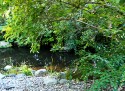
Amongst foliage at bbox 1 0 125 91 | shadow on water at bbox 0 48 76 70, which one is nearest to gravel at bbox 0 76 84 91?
foliage at bbox 1 0 125 91

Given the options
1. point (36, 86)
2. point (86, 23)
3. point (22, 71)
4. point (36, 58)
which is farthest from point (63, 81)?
point (36, 58)

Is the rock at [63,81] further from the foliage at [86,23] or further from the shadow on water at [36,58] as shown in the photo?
the shadow on water at [36,58]

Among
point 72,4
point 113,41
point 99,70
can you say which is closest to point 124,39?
point 113,41

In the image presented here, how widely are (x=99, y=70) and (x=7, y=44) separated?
22.5ft

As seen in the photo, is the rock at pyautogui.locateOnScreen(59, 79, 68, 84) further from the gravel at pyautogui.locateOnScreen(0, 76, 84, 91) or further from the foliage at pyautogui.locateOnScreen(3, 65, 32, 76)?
the foliage at pyautogui.locateOnScreen(3, 65, 32, 76)

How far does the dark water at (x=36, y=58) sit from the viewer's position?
689 centimetres

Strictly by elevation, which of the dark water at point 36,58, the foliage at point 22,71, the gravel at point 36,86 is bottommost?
the dark water at point 36,58

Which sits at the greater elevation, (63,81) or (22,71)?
(63,81)

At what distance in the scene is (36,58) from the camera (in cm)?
744

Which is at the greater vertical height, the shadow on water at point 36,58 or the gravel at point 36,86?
the gravel at point 36,86

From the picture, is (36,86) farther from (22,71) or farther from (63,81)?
(22,71)

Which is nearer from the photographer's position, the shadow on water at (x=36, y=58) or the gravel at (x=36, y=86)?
the gravel at (x=36, y=86)

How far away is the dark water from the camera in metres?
6.89

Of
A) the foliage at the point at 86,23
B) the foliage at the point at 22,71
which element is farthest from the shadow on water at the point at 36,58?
the foliage at the point at 86,23
